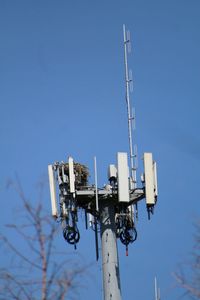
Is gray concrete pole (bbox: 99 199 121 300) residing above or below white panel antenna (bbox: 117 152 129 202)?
below

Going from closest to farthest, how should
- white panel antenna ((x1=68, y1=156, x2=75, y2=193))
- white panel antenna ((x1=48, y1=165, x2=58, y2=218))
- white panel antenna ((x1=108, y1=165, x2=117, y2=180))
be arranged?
white panel antenna ((x1=68, y1=156, x2=75, y2=193)) → white panel antenna ((x1=48, y1=165, x2=58, y2=218)) → white panel antenna ((x1=108, y1=165, x2=117, y2=180))

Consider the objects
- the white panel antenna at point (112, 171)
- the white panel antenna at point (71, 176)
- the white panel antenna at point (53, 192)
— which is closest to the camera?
the white panel antenna at point (71, 176)

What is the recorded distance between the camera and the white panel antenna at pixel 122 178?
41.4 m

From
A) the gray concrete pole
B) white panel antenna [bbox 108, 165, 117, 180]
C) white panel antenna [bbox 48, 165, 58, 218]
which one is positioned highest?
white panel antenna [bbox 108, 165, 117, 180]

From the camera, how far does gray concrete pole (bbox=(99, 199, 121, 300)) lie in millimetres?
42031

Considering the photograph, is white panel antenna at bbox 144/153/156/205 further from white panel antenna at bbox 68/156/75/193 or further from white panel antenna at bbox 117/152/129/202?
white panel antenna at bbox 68/156/75/193

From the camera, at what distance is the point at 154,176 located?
43094mm

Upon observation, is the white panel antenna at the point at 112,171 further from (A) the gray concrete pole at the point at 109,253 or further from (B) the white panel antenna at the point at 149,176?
(B) the white panel antenna at the point at 149,176

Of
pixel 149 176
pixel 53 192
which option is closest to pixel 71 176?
pixel 53 192

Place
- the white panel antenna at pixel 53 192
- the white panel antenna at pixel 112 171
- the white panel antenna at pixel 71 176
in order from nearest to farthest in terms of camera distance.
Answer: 1. the white panel antenna at pixel 71 176
2. the white panel antenna at pixel 53 192
3. the white panel antenna at pixel 112 171

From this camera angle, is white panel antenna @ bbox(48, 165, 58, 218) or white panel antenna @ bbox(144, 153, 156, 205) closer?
white panel antenna @ bbox(144, 153, 156, 205)

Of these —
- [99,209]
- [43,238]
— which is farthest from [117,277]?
[43,238]

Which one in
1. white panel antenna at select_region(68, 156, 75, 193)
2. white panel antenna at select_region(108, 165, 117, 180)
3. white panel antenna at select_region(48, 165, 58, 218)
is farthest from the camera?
white panel antenna at select_region(108, 165, 117, 180)

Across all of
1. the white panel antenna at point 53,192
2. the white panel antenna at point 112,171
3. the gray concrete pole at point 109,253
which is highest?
the white panel antenna at point 112,171
